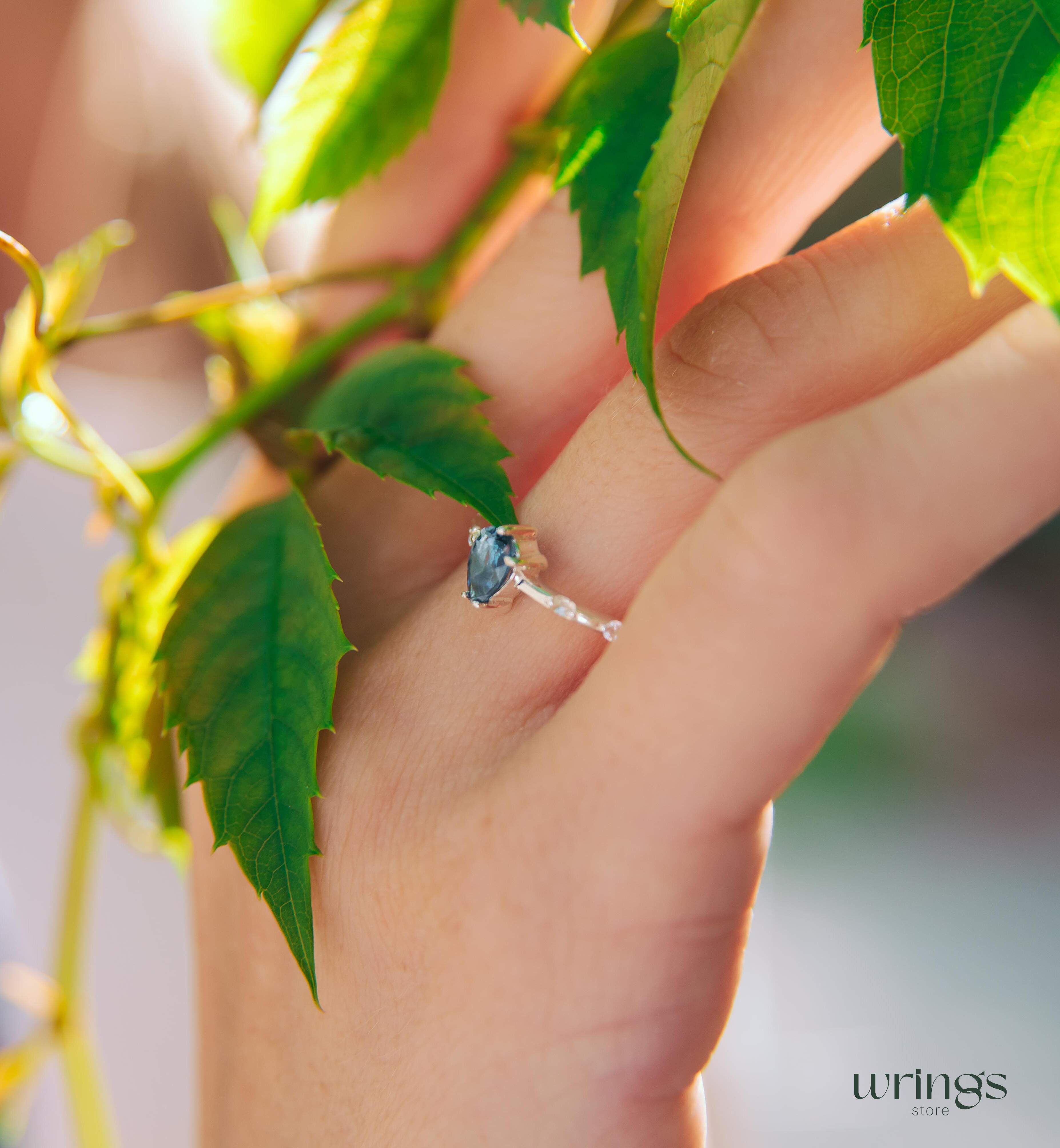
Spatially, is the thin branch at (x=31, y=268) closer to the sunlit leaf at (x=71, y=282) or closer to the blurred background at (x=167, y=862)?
the sunlit leaf at (x=71, y=282)

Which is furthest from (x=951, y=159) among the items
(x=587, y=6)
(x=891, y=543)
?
(x=587, y=6)

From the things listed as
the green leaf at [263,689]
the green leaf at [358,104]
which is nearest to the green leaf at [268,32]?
the green leaf at [358,104]

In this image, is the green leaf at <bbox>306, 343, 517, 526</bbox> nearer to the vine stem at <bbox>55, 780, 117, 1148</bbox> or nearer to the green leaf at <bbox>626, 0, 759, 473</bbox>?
the green leaf at <bbox>626, 0, 759, 473</bbox>

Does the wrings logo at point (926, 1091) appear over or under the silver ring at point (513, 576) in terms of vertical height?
→ under

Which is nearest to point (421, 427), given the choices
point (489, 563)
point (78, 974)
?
point (489, 563)

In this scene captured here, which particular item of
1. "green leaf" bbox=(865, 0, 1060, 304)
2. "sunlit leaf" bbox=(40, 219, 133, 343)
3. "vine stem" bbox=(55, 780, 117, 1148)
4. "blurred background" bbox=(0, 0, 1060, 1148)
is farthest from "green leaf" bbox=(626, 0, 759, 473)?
"blurred background" bbox=(0, 0, 1060, 1148)

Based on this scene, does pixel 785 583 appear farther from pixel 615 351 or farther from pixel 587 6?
pixel 587 6
